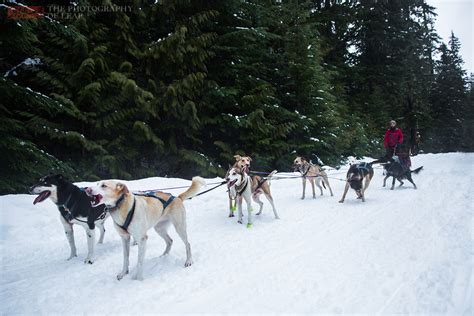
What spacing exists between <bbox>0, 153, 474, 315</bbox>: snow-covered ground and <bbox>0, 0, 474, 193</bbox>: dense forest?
3.02m

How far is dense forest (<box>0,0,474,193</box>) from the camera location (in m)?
8.21

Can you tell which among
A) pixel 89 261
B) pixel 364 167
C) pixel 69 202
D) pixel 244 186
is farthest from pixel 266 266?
pixel 364 167

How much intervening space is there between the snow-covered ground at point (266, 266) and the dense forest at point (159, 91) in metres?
3.02

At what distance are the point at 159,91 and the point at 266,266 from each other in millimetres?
8126

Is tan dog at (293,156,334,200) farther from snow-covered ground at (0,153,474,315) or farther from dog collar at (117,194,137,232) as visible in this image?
dog collar at (117,194,137,232)

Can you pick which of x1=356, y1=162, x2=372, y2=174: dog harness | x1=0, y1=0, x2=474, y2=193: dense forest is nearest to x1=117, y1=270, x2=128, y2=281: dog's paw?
x1=0, y1=0, x2=474, y2=193: dense forest

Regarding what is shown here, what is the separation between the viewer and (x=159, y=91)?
10461 mm

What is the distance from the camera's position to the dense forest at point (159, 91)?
26.9 feet

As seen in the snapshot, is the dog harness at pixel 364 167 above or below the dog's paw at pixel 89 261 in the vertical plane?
above

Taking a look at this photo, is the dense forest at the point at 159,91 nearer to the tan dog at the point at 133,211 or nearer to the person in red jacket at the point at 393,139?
the person in red jacket at the point at 393,139

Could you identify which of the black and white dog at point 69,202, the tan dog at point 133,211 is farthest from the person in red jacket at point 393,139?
the black and white dog at point 69,202

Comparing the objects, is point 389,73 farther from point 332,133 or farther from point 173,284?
point 173,284

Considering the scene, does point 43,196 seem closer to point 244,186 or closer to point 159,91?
point 244,186

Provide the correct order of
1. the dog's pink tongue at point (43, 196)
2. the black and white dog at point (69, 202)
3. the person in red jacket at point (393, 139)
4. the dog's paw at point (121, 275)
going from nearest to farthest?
the dog's paw at point (121, 275), the dog's pink tongue at point (43, 196), the black and white dog at point (69, 202), the person in red jacket at point (393, 139)
